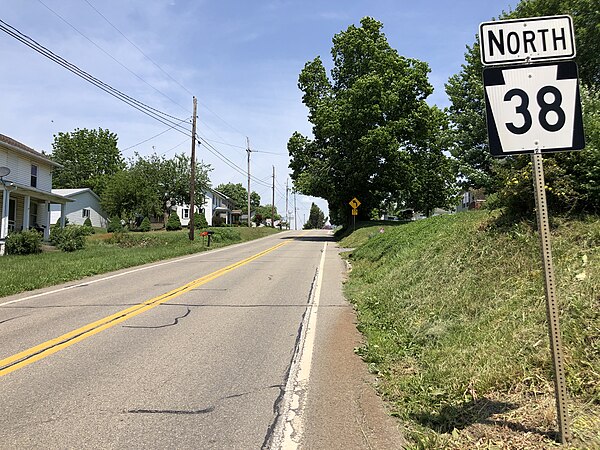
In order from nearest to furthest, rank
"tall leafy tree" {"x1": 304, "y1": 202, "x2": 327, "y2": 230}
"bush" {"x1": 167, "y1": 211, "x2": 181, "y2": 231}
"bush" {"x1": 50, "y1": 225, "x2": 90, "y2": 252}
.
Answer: "bush" {"x1": 50, "y1": 225, "x2": 90, "y2": 252}
"bush" {"x1": 167, "y1": 211, "x2": 181, "y2": 231}
"tall leafy tree" {"x1": 304, "y1": 202, "x2": 327, "y2": 230}

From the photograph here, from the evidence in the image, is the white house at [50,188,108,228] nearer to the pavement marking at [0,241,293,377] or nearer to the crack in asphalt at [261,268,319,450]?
the pavement marking at [0,241,293,377]

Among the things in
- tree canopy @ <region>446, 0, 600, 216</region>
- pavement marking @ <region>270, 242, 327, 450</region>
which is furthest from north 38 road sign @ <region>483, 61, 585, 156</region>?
tree canopy @ <region>446, 0, 600, 216</region>

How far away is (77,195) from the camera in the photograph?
182 feet

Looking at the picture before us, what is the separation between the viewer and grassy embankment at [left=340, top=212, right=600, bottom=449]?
3.59 metres

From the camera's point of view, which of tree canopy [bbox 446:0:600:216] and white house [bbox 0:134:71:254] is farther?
white house [bbox 0:134:71:254]

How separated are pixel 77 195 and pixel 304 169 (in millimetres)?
30565

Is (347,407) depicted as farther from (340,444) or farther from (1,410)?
(1,410)

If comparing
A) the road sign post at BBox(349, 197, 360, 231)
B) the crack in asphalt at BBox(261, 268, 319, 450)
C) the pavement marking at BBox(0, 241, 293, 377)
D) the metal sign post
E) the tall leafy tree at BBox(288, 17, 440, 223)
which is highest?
the tall leafy tree at BBox(288, 17, 440, 223)

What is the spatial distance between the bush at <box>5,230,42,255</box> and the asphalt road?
1489 cm

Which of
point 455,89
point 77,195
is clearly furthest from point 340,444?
point 77,195

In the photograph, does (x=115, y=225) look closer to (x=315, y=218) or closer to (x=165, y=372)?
(x=165, y=372)

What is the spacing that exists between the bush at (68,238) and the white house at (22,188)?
2.53 metres

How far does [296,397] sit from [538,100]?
349cm

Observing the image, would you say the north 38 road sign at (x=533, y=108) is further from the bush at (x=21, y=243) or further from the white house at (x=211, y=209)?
the white house at (x=211, y=209)
